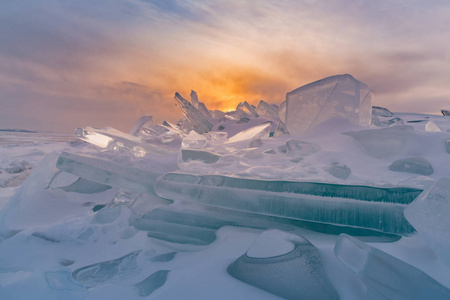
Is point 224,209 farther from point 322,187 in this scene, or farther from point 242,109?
point 242,109

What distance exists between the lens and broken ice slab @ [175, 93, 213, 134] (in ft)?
13.2

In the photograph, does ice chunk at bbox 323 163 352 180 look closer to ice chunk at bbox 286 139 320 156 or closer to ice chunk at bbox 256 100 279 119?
ice chunk at bbox 286 139 320 156

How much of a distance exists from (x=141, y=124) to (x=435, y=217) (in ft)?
11.6

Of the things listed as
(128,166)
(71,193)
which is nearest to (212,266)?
(128,166)

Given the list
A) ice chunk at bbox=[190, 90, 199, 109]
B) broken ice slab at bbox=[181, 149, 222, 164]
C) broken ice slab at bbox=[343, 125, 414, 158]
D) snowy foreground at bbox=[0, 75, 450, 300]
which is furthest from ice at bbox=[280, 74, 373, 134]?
ice chunk at bbox=[190, 90, 199, 109]

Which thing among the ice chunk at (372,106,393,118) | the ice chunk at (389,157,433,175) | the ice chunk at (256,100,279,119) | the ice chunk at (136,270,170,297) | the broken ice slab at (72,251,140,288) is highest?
the ice chunk at (372,106,393,118)

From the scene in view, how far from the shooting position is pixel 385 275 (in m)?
0.69

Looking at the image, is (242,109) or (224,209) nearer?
(224,209)

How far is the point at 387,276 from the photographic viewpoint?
690 millimetres

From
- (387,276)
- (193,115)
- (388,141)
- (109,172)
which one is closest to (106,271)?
(109,172)

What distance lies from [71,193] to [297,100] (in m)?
1.64

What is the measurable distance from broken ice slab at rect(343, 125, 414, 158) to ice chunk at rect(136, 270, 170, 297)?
1306 millimetres

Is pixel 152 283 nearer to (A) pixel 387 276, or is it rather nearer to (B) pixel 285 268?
(B) pixel 285 268

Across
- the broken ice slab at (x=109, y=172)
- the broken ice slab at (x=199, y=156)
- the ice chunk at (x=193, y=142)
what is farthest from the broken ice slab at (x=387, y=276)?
the ice chunk at (x=193, y=142)
